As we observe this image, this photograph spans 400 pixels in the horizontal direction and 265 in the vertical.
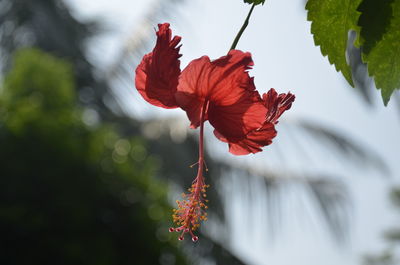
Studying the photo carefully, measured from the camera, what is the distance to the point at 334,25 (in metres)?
0.40

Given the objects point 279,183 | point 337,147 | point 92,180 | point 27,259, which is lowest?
point 27,259

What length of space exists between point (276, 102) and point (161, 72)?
0.29 feet

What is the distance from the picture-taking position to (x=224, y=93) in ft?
1.49

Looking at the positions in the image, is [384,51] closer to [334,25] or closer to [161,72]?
[334,25]

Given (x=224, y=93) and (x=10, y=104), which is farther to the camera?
(x=10, y=104)

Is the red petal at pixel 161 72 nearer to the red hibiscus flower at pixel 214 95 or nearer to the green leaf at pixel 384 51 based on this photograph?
the red hibiscus flower at pixel 214 95

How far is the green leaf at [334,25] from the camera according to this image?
0.39 m

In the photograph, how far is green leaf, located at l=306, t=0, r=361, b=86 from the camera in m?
0.39

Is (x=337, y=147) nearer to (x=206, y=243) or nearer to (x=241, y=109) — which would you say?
(x=206, y=243)

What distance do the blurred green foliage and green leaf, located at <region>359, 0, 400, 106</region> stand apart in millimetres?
2847

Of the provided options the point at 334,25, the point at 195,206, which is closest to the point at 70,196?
the point at 195,206

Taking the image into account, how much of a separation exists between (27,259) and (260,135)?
284cm

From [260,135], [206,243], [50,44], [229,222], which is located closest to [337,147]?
[229,222]

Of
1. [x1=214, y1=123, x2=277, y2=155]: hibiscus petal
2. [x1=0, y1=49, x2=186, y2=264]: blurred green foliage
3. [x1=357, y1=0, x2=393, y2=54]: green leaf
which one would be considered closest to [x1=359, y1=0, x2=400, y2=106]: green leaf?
Result: [x1=357, y1=0, x2=393, y2=54]: green leaf
